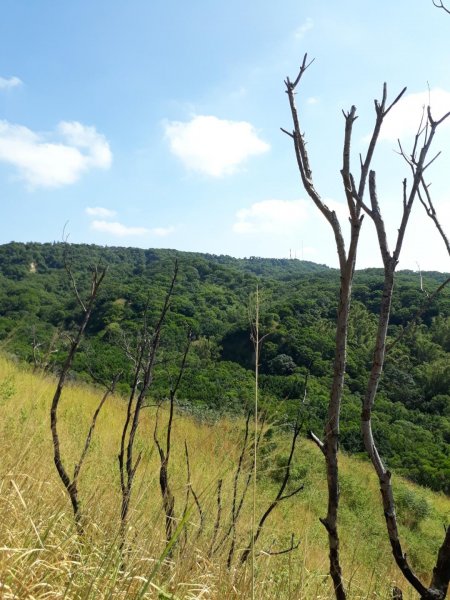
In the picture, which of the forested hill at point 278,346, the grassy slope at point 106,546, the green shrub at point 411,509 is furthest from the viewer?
the forested hill at point 278,346

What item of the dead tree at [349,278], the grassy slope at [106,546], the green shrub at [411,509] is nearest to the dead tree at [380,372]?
the dead tree at [349,278]

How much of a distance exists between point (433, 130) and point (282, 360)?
25.9m

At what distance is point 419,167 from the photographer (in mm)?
1226

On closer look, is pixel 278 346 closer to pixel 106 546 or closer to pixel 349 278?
pixel 106 546

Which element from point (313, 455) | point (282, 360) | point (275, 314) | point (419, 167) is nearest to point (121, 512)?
point (419, 167)

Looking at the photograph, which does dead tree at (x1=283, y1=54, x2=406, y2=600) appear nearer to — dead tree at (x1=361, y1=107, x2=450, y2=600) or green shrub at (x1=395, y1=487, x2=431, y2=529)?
dead tree at (x1=361, y1=107, x2=450, y2=600)

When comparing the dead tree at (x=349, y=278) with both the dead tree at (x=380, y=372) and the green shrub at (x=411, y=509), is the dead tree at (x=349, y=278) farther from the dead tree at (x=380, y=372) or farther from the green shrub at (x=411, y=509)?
the green shrub at (x=411, y=509)

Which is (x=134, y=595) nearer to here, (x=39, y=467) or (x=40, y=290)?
(x=39, y=467)

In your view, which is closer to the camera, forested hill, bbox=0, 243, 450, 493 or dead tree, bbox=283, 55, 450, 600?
dead tree, bbox=283, 55, 450, 600

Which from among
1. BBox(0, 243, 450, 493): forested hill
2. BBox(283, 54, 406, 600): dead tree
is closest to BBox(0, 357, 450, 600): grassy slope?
BBox(283, 54, 406, 600): dead tree

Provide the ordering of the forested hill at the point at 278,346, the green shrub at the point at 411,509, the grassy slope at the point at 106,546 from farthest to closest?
the forested hill at the point at 278,346, the green shrub at the point at 411,509, the grassy slope at the point at 106,546

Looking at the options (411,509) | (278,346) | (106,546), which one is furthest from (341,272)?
(278,346)

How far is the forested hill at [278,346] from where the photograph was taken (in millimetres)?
16234

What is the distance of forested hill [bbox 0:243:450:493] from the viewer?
16.2m
